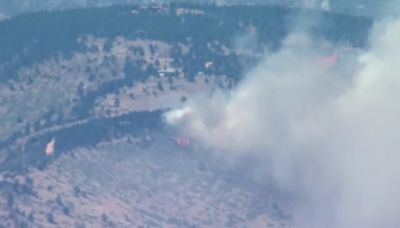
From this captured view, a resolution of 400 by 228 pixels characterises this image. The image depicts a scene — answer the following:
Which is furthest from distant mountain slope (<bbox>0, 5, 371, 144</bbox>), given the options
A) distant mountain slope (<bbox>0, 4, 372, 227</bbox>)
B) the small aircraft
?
the small aircraft

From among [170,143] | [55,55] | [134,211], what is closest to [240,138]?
[170,143]

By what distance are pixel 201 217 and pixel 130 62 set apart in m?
42.3

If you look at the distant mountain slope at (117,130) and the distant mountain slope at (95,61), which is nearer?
the distant mountain slope at (117,130)

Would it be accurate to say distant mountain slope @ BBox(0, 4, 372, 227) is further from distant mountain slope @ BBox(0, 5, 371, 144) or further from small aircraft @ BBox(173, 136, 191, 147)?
small aircraft @ BBox(173, 136, 191, 147)

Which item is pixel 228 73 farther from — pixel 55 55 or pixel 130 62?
pixel 55 55

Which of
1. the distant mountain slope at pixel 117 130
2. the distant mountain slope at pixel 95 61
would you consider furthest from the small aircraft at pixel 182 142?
the distant mountain slope at pixel 95 61

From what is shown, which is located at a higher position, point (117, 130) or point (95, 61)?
point (95, 61)

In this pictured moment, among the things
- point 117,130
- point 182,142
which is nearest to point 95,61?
point 117,130

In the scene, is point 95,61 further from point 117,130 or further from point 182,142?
point 182,142

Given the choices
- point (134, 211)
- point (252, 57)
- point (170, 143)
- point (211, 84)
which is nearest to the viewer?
point (134, 211)

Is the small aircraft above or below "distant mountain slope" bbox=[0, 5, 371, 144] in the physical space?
below

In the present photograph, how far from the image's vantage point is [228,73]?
182 metres

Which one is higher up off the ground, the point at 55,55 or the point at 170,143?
the point at 55,55

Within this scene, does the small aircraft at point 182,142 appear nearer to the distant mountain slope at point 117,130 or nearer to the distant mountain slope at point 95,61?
the distant mountain slope at point 117,130
